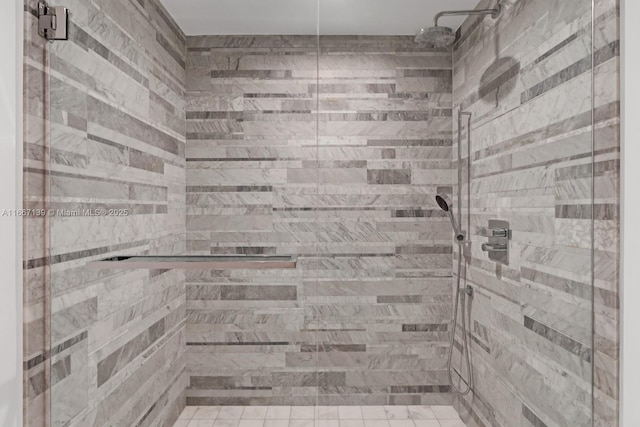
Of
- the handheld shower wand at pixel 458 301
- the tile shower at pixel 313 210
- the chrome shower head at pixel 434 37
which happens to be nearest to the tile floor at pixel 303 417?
the tile shower at pixel 313 210

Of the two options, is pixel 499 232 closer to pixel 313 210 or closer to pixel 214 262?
pixel 313 210

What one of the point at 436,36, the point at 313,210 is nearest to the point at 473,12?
the point at 436,36

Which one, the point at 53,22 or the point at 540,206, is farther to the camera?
the point at 540,206

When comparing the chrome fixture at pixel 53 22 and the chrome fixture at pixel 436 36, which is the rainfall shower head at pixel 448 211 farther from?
the chrome fixture at pixel 53 22

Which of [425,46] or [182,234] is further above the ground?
[425,46]

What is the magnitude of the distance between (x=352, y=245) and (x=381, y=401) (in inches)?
20.6

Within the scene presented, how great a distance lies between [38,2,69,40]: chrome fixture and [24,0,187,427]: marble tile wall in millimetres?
22

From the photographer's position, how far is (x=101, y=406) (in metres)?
1.47

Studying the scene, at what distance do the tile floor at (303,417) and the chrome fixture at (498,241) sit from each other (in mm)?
568

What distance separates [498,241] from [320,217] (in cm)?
61

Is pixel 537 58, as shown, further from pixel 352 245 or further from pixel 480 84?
pixel 352 245

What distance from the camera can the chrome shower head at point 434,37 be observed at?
146cm

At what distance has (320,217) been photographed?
1.45 meters
